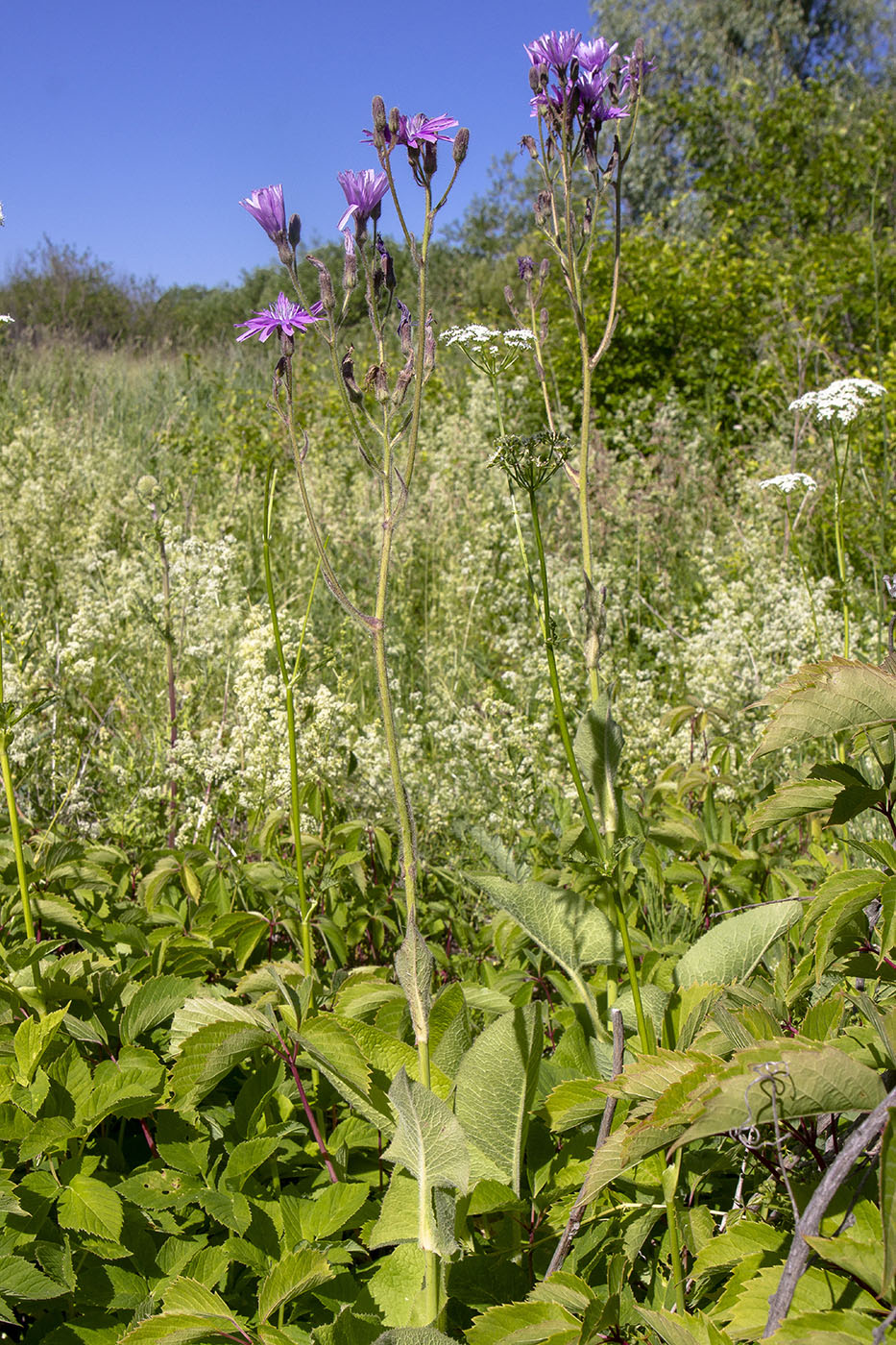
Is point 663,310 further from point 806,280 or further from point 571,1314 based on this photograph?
point 571,1314

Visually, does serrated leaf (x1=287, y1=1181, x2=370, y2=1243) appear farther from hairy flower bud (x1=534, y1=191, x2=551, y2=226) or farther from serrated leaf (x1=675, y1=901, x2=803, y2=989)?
hairy flower bud (x1=534, y1=191, x2=551, y2=226)

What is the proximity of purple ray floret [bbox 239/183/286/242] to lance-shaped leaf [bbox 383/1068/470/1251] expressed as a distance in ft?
3.30

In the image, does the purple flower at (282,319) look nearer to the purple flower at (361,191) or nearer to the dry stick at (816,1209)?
the purple flower at (361,191)

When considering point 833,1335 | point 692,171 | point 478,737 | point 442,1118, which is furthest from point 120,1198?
point 692,171

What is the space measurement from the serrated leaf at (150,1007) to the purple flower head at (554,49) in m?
1.47

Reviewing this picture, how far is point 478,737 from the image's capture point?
2.94m

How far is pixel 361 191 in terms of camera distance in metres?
1.13

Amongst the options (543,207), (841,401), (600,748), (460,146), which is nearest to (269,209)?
(460,146)

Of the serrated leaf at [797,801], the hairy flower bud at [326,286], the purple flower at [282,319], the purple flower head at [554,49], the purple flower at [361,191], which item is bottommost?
the serrated leaf at [797,801]

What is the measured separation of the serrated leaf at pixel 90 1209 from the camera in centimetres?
108

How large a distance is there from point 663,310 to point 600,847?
8604mm

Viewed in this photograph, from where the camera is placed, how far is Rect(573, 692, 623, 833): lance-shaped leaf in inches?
48.9

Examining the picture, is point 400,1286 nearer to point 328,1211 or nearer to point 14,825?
point 328,1211

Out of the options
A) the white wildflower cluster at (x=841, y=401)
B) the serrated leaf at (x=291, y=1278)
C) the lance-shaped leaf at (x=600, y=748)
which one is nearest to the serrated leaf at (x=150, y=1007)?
the serrated leaf at (x=291, y=1278)
